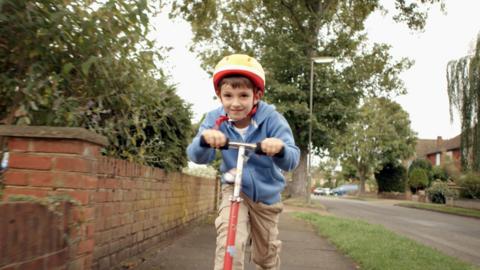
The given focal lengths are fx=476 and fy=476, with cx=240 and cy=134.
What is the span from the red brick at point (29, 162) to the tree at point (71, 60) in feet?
1.07

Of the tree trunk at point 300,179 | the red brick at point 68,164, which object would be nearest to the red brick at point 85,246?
the red brick at point 68,164

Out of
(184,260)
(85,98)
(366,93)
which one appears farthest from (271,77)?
(85,98)

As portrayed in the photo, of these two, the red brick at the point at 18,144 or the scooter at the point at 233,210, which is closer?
the scooter at the point at 233,210

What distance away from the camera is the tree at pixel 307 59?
75.2 ft

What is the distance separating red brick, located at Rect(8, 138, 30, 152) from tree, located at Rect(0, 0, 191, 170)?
0.24 meters

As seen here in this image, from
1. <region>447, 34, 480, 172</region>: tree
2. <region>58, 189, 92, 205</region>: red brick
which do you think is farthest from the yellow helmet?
<region>447, 34, 480, 172</region>: tree

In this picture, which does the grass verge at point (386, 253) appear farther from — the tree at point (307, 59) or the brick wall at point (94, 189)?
the tree at point (307, 59)

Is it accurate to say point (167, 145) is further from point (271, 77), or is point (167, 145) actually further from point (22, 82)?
point (271, 77)

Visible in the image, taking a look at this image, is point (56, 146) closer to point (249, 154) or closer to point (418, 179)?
point (249, 154)

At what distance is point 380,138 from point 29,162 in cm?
5453

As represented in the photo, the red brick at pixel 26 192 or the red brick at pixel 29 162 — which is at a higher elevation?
the red brick at pixel 29 162

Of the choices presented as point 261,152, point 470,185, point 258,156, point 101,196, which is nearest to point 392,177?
point 470,185

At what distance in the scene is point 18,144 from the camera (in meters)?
3.21

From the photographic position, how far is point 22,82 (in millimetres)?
3445
